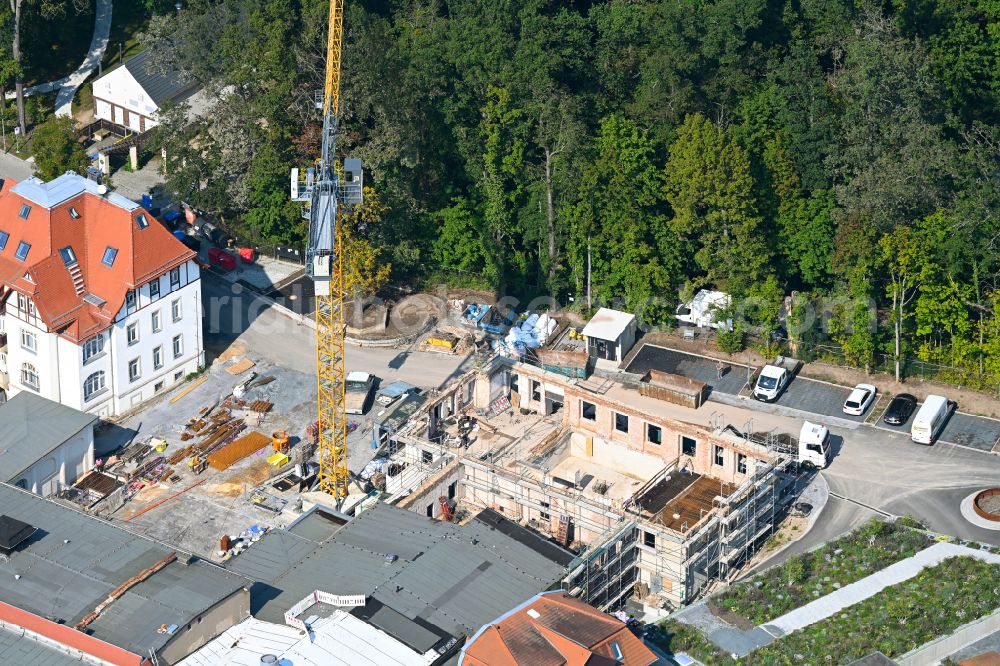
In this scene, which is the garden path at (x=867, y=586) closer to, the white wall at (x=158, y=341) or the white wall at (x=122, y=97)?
the white wall at (x=158, y=341)

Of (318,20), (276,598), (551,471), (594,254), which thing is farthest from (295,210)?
(276,598)

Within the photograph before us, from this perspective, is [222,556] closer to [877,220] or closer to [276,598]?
[276,598]

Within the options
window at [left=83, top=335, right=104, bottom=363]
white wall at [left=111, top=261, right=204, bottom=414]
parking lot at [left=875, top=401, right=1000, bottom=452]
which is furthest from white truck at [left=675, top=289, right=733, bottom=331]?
window at [left=83, top=335, right=104, bottom=363]

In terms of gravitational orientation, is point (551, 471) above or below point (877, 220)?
below

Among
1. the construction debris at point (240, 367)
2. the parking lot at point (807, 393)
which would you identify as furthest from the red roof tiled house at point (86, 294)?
the parking lot at point (807, 393)

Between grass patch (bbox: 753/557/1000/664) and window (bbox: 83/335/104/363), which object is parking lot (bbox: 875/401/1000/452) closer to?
grass patch (bbox: 753/557/1000/664)

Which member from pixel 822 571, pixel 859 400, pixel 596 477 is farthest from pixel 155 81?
pixel 822 571
